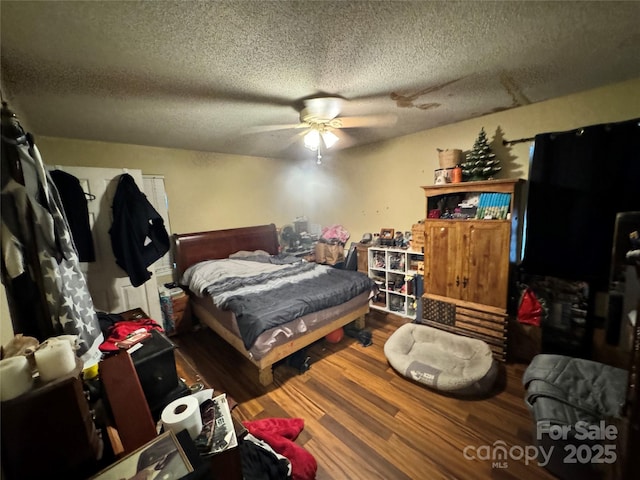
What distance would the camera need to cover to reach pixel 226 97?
2.04 meters

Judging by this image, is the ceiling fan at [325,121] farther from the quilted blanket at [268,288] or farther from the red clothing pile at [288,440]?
the red clothing pile at [288,440]

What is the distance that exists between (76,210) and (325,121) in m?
2.45

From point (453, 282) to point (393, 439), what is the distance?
5.66ft

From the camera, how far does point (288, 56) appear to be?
1541 millimetres

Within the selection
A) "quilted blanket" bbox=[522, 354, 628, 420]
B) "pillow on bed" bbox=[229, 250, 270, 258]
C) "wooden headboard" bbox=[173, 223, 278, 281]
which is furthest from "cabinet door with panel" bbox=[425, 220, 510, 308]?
"wooden headboard" bbox=[173, 223, 278, 281]

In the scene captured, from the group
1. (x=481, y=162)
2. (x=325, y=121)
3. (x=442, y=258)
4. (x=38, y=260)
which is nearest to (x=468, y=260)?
(x=442, y=258)

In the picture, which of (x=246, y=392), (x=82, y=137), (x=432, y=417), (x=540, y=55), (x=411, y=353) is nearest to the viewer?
(x=540, y=55)

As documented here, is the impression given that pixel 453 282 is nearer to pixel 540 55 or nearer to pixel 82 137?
pixel 540 55

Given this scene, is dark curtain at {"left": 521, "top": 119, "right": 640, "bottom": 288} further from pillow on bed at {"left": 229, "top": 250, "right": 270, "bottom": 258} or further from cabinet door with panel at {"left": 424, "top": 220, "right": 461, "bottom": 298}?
pillow on bed at {"left": 229, "top": 250, "right": 270, "bottom": 258}

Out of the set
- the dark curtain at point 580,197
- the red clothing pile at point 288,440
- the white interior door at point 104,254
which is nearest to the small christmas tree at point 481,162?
the dark curtain at point 580,197

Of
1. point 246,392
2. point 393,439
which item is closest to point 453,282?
point 393,439

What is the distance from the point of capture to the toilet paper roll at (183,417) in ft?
3.33

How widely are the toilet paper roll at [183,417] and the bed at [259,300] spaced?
3.25ft

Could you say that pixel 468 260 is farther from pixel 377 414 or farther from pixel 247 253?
pixel 247 253
